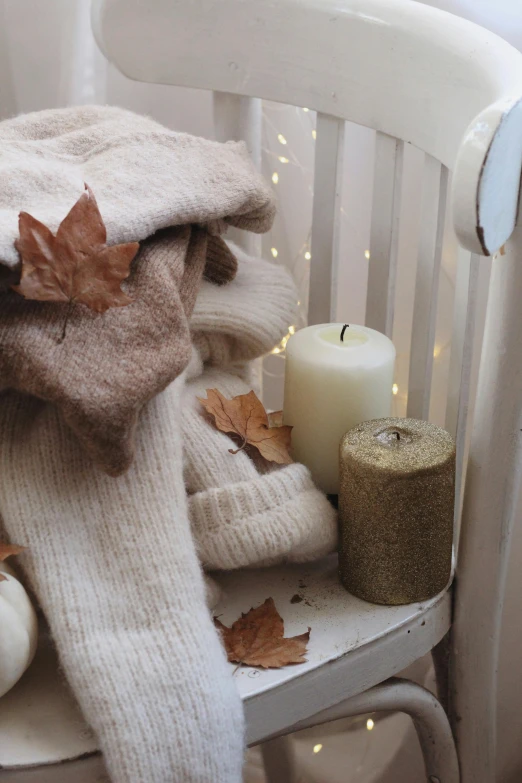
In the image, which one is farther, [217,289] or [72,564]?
[217,289]

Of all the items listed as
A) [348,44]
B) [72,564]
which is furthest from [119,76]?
[72,564]

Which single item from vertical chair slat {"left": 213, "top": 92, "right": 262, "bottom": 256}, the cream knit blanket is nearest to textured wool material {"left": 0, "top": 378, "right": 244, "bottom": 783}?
the cream knit blanket

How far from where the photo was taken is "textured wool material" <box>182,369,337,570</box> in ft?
1.68

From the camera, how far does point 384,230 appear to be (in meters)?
0.70

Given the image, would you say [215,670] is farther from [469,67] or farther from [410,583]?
[469,67]

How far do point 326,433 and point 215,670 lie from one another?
206 millimetres

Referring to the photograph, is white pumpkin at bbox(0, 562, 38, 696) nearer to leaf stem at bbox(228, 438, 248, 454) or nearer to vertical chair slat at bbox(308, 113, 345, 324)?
leaf stem at bbox(228, 438, 248, 454)

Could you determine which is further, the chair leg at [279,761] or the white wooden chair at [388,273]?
the chair leg at [279,761]

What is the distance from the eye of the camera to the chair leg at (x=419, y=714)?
1.79 ft

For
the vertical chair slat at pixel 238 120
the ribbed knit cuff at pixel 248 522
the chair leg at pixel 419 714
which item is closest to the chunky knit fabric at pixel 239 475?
the ribbed knit cuff at pixel 248 522

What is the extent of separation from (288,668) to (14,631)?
17 centimetres

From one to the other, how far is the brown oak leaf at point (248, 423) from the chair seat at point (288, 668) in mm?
90

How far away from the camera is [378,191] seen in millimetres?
696

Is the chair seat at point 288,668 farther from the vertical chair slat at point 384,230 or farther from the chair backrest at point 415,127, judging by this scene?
the vertical chair slat at point 384,230
